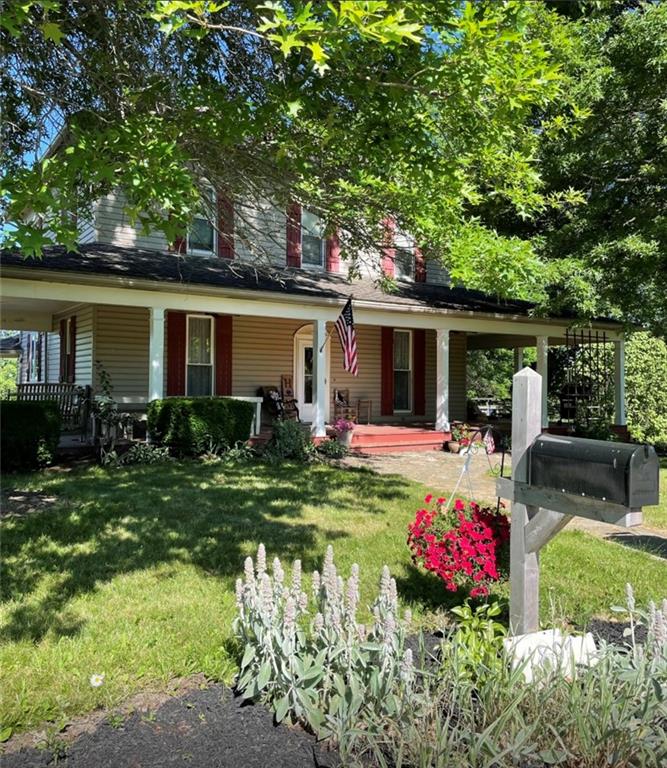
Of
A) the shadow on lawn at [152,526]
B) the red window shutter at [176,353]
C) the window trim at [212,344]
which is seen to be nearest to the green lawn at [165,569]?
the shadow on lawn at [152,526]

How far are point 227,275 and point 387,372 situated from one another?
5.62 meters

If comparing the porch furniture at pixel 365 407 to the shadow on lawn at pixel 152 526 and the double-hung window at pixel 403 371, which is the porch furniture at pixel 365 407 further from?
the shadow on lawn at pixel 152 526

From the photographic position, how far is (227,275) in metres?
12.2

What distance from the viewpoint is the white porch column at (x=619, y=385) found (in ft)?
52.7

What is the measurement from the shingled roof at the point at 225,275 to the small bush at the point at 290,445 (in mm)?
2696

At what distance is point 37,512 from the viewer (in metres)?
6.46

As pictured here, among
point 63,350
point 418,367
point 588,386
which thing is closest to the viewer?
point 63,350

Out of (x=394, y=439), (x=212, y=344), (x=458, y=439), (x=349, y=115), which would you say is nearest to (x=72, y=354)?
(x=212, y=344)

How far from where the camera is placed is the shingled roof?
1012cm

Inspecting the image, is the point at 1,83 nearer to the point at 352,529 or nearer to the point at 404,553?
the point at 352,529

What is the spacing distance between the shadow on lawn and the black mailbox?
104 inches

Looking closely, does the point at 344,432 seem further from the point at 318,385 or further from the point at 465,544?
the point at 465,544

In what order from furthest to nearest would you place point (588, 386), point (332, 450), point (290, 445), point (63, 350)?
point (588, 386) → point (63, 350) → point (332, 450) → point (290, 445)

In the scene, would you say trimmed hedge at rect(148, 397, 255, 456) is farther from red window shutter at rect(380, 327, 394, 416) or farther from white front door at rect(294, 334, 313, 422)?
red window shutter at rect(380, 327, 394, 416)
